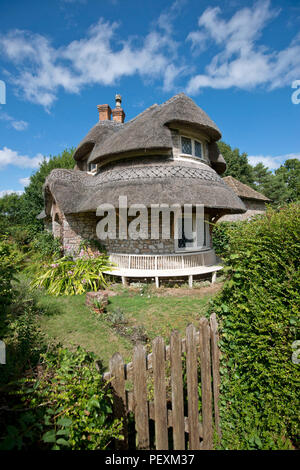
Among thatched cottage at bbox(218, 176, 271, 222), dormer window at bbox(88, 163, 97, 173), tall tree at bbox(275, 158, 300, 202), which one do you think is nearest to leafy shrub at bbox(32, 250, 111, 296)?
dormer window at bbox(88, 163, 97, 173)

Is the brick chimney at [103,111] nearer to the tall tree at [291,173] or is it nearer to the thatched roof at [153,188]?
the thatched roof at [153,188]

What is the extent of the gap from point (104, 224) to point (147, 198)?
338 cm

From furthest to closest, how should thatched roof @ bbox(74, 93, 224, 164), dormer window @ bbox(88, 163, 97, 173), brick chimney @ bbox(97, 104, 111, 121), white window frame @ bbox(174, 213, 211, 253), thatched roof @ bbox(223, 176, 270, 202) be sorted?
thatched roof @ bbox(223, 176, 270, 202) < brick chimney @ bbox(97, 104, 111, 121) < dormer window @ bbox(88, 163, 97, 173) < thatched roof @ bbox(74, 93, 224, 164) < white window frame @ bbox(174, 213, 211, 253)

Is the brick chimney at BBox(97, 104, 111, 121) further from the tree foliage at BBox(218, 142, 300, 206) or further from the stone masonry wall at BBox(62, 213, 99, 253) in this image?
the tree foliage at BBox(218, 142, 300, 206)

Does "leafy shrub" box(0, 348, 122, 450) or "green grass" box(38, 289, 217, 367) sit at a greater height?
"leafy shrub" box(0, 348, 122, 450)

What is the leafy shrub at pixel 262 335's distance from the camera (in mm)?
2098

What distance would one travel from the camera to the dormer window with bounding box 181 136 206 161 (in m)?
10.8

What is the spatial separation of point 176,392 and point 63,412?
3.93 feet

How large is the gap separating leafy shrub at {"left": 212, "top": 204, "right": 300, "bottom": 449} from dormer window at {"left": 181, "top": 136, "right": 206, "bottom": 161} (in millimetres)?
9255

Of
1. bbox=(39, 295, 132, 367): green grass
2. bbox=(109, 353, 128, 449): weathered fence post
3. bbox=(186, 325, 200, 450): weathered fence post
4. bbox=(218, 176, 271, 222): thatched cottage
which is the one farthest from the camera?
bbox=(218, 176, 271, 222): thatched cottage

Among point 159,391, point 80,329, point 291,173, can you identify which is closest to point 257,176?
point 291,173

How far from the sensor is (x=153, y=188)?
29.5ft

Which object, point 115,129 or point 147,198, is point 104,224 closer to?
point 147,198

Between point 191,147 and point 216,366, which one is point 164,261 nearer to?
point 191,147
